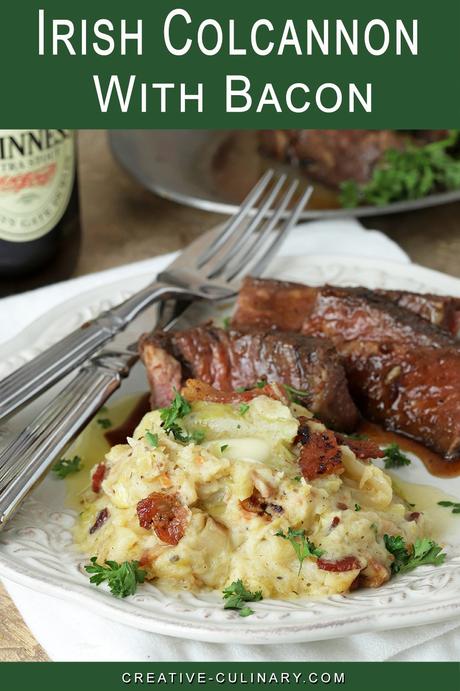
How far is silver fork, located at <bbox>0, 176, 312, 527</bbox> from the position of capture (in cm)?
355

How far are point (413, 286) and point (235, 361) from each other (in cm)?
123

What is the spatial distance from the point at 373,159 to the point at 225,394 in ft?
10.0

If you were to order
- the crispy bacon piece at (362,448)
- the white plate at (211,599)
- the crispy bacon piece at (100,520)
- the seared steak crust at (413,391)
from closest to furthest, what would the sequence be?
the white plate at (211,599), the crispy bacon piece at (100,520), the crispy bacon piece at (362,448), the seared steak crust at (413,391)

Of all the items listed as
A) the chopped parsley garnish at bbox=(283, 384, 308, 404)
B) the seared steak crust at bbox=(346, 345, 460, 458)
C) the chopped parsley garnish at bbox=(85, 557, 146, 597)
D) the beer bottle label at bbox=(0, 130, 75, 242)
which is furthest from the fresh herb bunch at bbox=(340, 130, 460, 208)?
the chopped parsley garnish at bbox=(85, 557, 146, 597)

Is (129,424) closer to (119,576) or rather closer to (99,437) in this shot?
(99,437)

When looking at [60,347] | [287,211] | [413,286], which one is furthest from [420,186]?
[60,347]

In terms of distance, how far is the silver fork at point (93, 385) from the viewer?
3555mm

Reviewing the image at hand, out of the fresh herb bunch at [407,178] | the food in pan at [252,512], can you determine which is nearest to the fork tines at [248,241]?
the fresh herb bunch at [407,178]

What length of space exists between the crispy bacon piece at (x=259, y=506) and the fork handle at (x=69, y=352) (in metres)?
1.11

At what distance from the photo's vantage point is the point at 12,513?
11.2 ft

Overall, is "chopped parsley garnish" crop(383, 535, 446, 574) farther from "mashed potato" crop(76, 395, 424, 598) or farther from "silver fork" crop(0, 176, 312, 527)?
"silver fork" crop(0, 176, 312, 527)

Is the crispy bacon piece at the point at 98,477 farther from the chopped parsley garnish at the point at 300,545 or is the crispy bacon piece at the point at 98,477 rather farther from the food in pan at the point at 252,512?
the chopped parsley garnish at the point at 300,545

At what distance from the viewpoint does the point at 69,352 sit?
4172 millimetres

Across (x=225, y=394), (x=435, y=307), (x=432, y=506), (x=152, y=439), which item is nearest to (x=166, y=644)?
(x=152, y=439)
